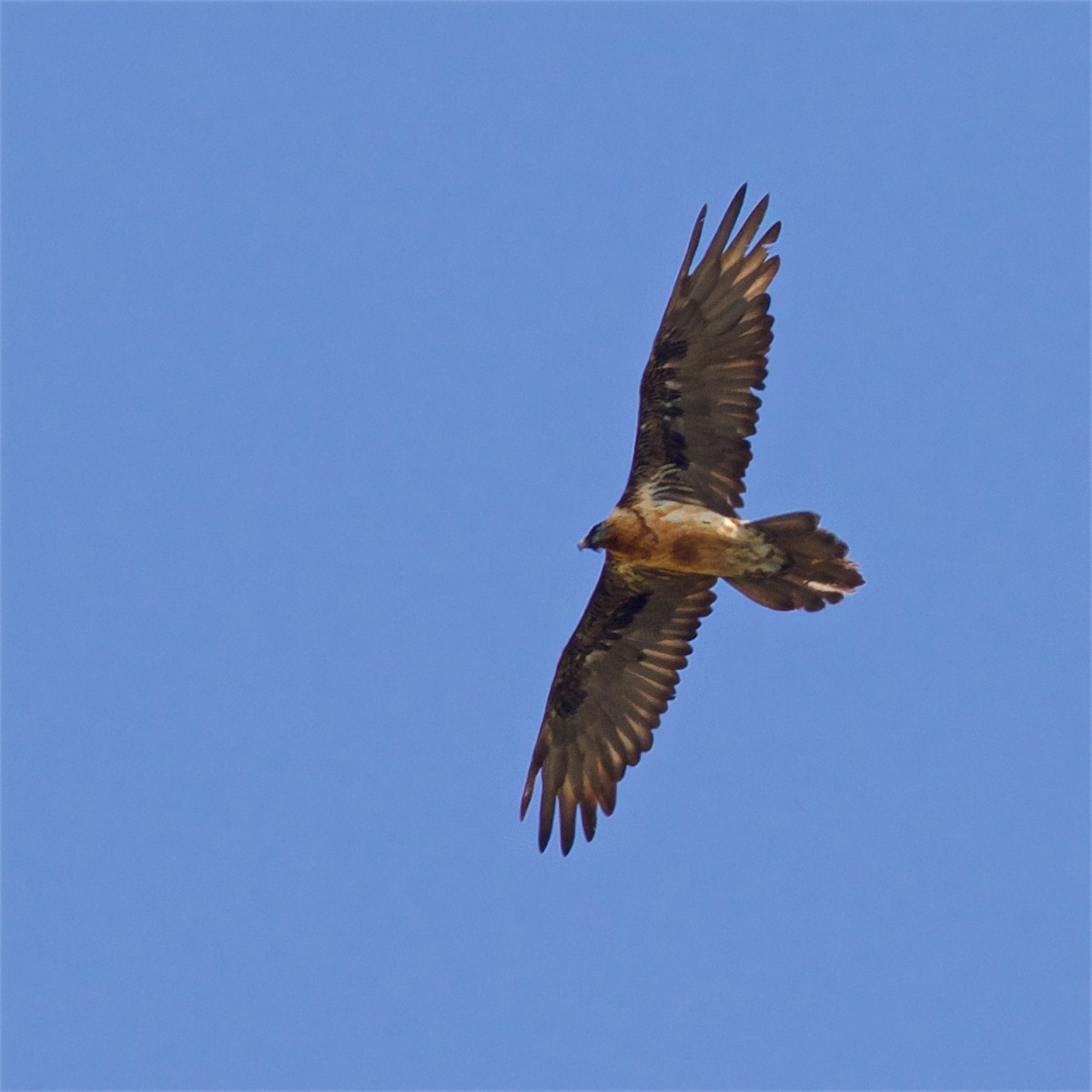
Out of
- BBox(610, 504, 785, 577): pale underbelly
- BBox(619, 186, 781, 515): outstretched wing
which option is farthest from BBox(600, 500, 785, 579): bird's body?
BBox(619, 186, 781, 515): outstretched wing

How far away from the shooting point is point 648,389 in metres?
13.7

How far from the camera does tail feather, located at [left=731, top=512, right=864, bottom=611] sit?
43.2 ft

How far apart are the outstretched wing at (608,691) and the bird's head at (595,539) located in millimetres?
518

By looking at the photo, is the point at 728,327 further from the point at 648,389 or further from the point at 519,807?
the point at 519,807

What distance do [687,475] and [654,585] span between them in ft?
3.36

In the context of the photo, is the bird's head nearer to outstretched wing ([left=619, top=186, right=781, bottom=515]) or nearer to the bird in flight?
the bird in flight

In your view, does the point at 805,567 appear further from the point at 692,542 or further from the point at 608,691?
the point at 608,691

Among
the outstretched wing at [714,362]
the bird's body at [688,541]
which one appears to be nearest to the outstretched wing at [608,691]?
the bird's body at [688,541]

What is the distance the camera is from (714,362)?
44.5ft

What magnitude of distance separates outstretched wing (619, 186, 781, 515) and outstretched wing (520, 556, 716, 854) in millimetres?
1053

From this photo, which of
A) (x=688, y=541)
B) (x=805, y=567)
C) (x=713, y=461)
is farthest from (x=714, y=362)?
(x=805, y=567)

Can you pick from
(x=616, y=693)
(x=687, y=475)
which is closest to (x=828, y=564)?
(x=687, y=475)

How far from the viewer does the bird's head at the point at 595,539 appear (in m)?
13.9

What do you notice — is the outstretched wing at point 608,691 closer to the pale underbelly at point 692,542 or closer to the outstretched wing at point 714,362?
the pale underbelly at point 692,542
